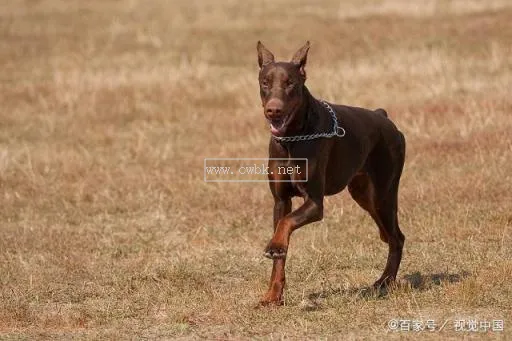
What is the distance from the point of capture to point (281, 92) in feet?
23.5

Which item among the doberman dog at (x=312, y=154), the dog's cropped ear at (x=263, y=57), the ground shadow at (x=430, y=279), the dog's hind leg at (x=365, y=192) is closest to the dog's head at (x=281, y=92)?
the doberman dog at (x=312, y=154)

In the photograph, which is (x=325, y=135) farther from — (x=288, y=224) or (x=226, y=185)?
(x=226, y=185)

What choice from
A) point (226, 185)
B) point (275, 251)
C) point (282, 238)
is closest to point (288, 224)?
Answer: point (282, 238)

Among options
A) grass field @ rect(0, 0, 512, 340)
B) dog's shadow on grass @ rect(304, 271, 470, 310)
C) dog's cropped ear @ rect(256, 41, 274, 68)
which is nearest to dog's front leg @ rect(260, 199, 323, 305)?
grass field @ rect(0, 0, 512, 340)

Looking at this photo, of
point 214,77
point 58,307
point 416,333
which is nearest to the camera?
point 416,333

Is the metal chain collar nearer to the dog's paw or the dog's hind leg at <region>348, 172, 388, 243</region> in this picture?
the dog's hind leg at <region>348, 172, 388, 243</region>

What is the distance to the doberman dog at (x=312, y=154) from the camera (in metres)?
7.18

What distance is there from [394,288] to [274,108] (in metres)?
1.82

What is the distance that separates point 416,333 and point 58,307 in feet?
9.50

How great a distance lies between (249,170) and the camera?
43.1ft

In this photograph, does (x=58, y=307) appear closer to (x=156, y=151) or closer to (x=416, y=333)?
(x=416, y=333)

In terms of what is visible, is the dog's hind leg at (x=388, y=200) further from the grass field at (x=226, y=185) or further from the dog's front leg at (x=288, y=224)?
the dog's front leg at (x=288, y=224)

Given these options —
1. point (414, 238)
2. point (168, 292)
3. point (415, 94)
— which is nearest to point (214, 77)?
point (415, 94)

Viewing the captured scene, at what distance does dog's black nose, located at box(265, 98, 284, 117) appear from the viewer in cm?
702
